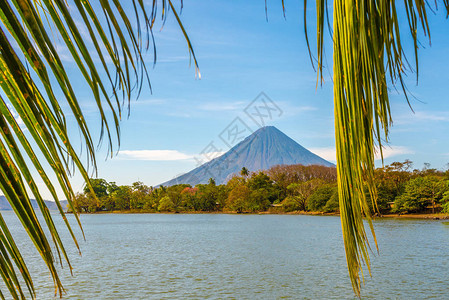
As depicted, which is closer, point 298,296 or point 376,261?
point 298,296

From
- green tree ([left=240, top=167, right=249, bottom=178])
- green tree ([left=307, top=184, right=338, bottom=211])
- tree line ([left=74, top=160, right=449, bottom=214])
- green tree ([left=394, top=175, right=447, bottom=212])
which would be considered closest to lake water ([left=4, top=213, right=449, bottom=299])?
tree line ([left=74, top=160, right=449, bottom=214])

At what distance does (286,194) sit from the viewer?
234 ft

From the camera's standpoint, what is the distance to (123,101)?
49cm

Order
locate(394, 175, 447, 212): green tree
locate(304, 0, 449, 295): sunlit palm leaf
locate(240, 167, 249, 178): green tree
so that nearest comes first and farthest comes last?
locate(304, 0, 449, 295): sunlit palm leaf, locate(394, 175, 447, 212): green tree, locate(240, 167, 249, 178): green tree

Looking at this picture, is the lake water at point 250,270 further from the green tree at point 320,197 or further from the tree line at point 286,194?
the green tree at point 320,197

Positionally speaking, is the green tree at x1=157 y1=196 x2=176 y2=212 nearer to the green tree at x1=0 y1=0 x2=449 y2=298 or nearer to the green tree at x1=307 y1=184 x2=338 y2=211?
the green tree at x1=307 y1=184 x2=338 y2=211

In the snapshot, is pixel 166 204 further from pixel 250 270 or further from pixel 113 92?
pixel 113 92

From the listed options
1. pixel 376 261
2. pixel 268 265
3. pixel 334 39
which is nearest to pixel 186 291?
pixel 268 265

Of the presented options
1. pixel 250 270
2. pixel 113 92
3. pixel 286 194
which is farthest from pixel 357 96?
pixel 286 194

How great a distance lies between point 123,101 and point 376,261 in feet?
73.2

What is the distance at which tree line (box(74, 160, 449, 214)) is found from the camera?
44.8 metres

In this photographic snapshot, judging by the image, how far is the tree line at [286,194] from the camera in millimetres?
44844

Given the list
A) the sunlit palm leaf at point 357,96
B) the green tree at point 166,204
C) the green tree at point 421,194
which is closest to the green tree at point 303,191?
the green tree at point 421,194

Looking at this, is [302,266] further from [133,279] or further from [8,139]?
[8,139]
